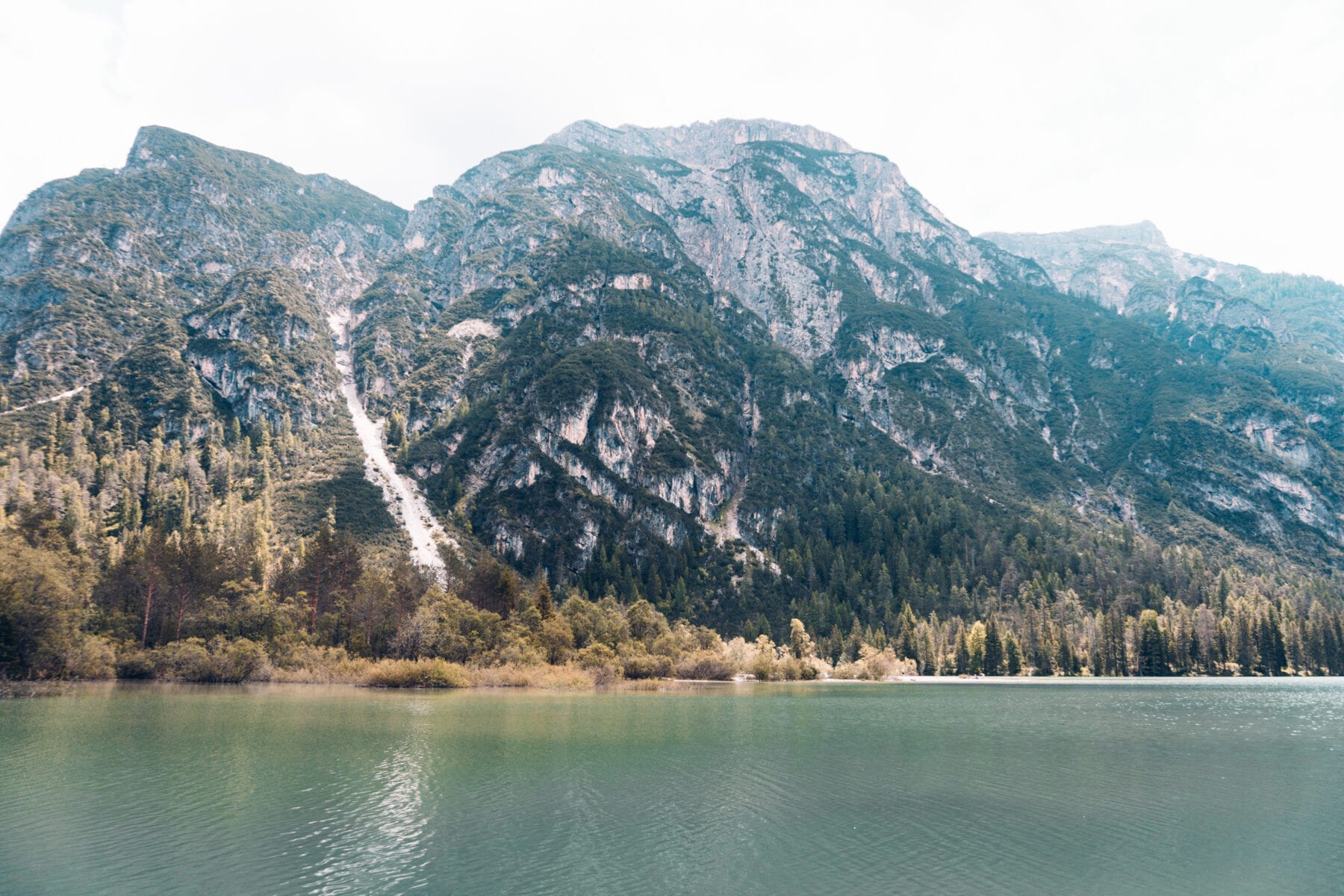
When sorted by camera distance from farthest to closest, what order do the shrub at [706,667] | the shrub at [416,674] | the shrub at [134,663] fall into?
the shrub at [706,667] → the shrub at [416,674] → the shrub at [134,663]

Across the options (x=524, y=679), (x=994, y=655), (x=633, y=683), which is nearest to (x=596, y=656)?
(x=633, y=683)

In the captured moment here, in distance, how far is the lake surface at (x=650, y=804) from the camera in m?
24.9

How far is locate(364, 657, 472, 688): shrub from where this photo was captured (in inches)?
3954

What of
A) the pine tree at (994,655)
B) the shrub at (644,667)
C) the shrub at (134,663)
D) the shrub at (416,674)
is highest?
the shrub at (134,663)

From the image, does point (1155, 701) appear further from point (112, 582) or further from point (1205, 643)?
point (112, 582)

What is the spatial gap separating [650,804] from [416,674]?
77.1 metres

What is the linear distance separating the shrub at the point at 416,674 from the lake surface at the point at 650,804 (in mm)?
34304

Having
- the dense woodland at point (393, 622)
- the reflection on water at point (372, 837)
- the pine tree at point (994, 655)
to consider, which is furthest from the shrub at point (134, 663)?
the pine tree at point (994, 655)

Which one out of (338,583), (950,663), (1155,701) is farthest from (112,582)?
(950,663)

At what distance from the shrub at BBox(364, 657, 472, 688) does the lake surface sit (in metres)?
34.3

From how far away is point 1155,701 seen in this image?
90438 millimetres

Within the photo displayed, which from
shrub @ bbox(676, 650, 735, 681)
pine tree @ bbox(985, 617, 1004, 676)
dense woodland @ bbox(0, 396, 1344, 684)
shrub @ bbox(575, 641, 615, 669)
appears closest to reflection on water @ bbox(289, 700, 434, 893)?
dense woodland @ bbox(0, 396, 1344, 684)

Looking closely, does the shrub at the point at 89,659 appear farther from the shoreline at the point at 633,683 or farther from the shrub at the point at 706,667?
the shrub at the point at 706,667

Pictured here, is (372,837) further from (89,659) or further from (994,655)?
(994,655)
